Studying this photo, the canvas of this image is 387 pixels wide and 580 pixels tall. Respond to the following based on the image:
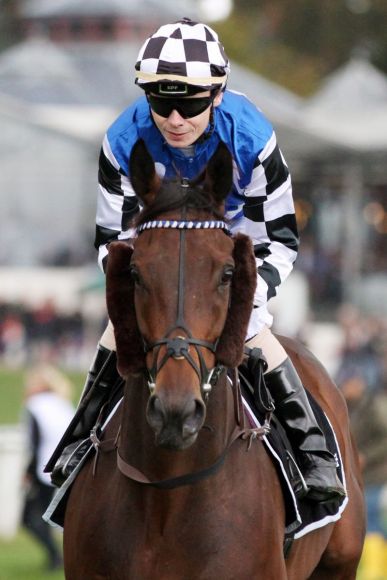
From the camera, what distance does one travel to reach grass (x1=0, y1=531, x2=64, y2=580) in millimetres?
12594

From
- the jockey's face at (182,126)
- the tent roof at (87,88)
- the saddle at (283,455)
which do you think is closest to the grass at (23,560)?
the saddle at (283,455)

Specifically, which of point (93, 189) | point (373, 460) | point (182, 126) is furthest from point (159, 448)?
point (93, 189)

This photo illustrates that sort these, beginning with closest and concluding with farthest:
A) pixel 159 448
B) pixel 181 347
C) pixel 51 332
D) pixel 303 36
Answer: pixel 181 347, pixel 159 448, pixel 51 332, pixel 303 36

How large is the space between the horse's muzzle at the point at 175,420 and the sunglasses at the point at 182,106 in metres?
1.32

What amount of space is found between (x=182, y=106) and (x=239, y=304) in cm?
86

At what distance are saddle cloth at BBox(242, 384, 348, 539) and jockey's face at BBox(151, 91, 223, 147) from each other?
110 cm

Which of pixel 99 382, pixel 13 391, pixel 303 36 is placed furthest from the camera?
pixel 303 36

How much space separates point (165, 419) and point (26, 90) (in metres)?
34.5

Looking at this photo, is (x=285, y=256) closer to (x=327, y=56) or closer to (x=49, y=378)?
(x=49, y=378)

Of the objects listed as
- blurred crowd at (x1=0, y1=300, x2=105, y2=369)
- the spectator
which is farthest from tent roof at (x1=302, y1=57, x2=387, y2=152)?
the spectator

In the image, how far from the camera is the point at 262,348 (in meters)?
6.50

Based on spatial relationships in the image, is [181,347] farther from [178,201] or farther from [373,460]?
[373,460]

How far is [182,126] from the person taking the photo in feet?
19.2

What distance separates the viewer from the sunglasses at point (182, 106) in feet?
19.2
